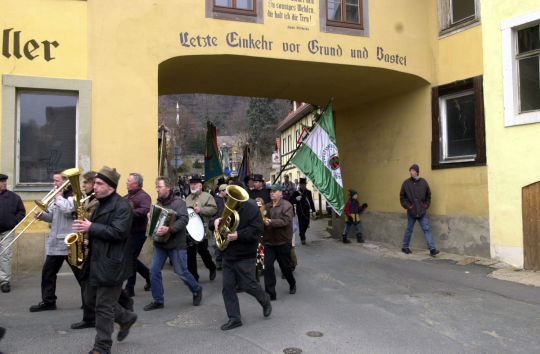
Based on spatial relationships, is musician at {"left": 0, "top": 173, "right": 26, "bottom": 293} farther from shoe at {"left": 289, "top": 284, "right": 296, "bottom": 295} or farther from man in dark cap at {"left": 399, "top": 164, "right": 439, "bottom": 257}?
man in dark cap at {"left": 399, "top": 164, "right": 439, "bottom": 257}

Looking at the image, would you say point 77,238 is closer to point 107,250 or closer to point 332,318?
point 107,250

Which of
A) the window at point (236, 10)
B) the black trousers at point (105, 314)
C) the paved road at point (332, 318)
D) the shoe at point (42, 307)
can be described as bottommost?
the paved road at point (332, 318)

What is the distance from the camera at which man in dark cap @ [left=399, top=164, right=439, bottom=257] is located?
10.1 meters

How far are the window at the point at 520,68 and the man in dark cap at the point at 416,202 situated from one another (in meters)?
2.25

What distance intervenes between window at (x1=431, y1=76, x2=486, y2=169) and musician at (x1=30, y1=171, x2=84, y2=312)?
26.9ft

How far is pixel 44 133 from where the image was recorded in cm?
838

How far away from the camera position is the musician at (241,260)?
5159 millimetres

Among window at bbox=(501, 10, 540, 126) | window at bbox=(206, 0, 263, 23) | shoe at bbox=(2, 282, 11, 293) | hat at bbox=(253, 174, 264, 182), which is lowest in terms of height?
shoe at bbox=(2, 282, 11, 293)

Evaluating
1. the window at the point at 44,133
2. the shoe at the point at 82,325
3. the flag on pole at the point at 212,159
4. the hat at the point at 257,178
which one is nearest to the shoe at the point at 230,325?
the shoe at the point at 82,325

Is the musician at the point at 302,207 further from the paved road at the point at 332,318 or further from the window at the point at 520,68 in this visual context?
the window at the point at 520,68

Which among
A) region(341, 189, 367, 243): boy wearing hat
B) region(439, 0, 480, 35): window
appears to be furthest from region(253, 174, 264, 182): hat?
region(439, 0, 480, 35): window

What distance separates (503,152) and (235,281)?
257 inches

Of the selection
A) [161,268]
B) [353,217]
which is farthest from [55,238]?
[353,217]

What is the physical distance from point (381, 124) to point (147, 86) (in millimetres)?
6914
